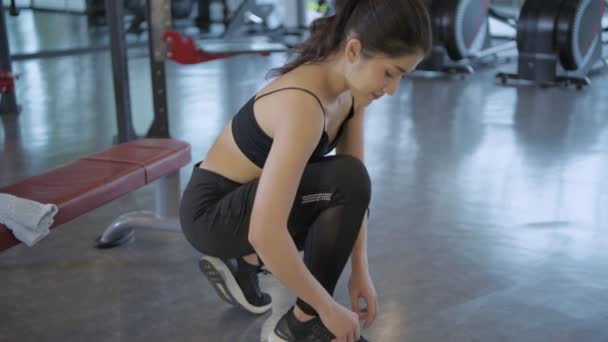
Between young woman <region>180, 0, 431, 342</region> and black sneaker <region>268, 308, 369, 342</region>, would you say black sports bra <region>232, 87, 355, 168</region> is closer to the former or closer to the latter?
young woman <region>180, 0, 431, 342</region>

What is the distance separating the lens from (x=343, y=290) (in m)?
1.85

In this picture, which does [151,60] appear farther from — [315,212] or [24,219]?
[315,212]

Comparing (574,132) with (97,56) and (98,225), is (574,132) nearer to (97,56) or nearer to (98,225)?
(98,225)

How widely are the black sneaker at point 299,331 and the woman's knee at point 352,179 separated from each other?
0.26 metres

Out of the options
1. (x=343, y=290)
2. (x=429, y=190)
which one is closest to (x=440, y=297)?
(x=343, y=290)

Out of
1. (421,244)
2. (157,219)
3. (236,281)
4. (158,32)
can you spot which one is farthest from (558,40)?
(236,281)

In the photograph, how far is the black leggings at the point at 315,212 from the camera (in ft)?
4.49

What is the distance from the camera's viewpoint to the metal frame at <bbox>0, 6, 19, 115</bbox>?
159 inches

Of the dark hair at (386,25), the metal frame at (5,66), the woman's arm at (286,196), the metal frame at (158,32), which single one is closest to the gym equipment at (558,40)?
the metal frame at (158,32)

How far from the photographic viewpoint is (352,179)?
1.39 metres

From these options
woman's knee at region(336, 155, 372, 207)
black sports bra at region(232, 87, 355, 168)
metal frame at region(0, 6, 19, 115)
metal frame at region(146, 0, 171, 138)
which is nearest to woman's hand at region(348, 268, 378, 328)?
woman's knee at region(336, 155, 372, 207)

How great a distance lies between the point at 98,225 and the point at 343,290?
0.97 metres

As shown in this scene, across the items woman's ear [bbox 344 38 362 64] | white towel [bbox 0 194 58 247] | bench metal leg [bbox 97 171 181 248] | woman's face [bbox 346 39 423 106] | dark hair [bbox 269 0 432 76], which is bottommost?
bench metal leg [bbox 97 171 181 248]

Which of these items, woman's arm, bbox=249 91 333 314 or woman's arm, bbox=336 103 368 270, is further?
woman's arm, bbox=336 103 368 270
